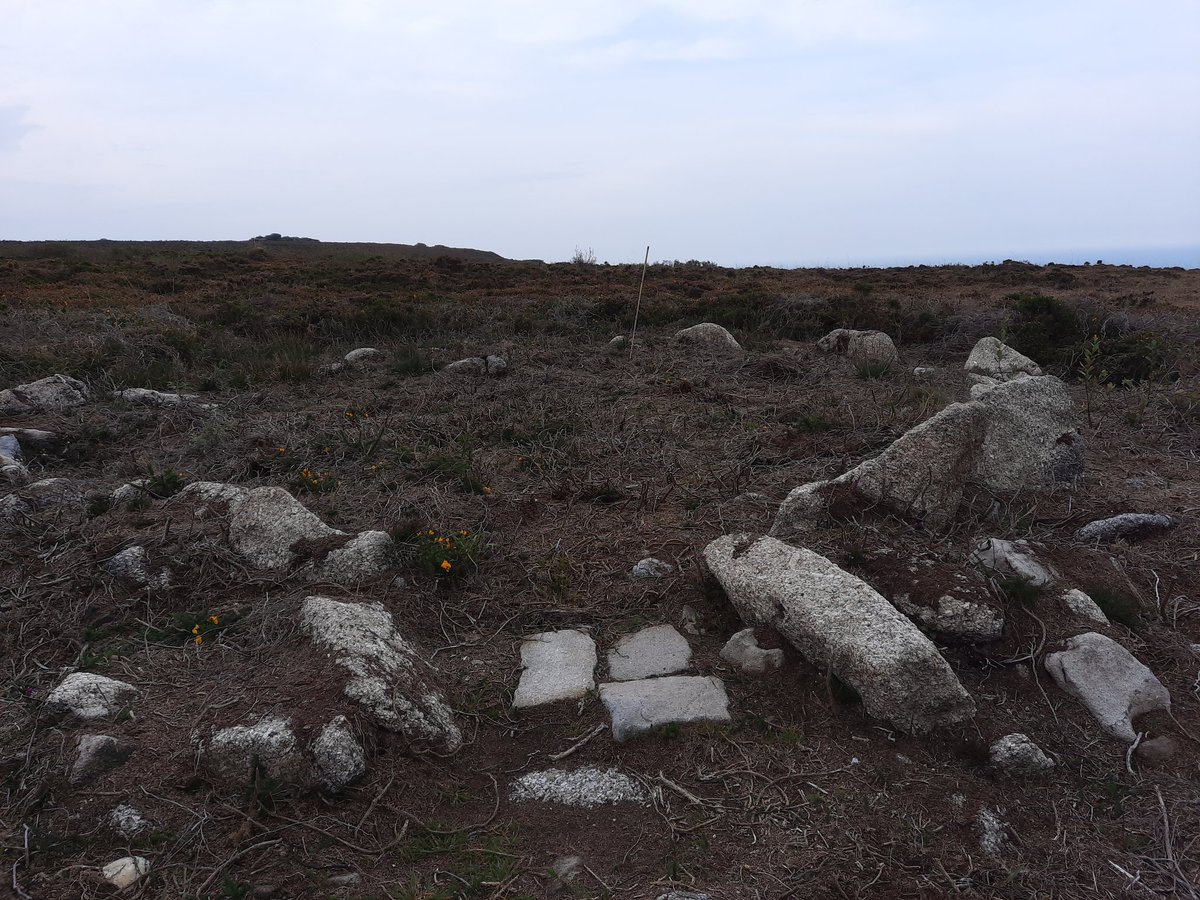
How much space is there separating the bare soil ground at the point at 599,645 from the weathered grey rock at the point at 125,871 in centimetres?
5

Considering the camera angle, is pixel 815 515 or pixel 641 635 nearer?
pixel 641 635

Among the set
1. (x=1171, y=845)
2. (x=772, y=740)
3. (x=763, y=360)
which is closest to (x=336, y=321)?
(x=763, y=360)

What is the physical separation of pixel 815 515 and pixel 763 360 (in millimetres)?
5277

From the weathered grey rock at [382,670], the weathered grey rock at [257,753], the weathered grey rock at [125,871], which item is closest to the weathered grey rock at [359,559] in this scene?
the weathered grey rock at [382,670]

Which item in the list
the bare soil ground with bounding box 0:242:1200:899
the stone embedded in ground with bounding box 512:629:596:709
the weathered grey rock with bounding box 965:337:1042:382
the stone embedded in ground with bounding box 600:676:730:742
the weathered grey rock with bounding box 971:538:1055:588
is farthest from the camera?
the weathered grey rock with bounding box 965:337:1042:382

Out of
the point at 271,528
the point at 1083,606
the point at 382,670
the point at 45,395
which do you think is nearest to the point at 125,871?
the point at 382,670

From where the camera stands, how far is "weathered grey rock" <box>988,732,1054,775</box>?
2.68m

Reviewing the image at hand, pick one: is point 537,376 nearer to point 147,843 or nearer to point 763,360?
point 763,360

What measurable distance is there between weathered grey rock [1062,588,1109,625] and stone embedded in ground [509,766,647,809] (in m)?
2.09

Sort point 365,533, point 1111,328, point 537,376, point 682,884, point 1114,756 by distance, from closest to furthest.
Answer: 1. point 682,884
2. point 1114,756
3. point 365,533
4. point 537,376
5. point 1111,328

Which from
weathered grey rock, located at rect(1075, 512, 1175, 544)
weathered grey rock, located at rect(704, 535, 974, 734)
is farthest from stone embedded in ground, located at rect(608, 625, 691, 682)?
weathered grey rock, located at rect(1075, 512, 1175, 544)

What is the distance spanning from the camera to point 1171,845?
236 centimetres

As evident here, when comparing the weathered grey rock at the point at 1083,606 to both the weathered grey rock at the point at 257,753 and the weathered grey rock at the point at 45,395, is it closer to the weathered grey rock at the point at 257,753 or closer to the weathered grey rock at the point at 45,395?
the weathered grey rock at the point at 257,753

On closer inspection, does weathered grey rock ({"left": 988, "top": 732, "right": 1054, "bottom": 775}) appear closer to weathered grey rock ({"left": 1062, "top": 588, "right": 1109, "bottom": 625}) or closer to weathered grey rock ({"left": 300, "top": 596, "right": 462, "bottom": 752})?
weathered grey rock ({"left": 1062, "top": 588, "right": 1109, "bottom": 625})
